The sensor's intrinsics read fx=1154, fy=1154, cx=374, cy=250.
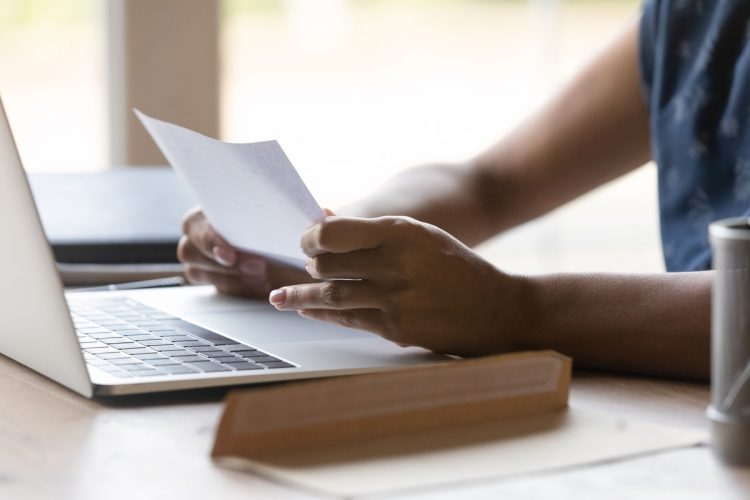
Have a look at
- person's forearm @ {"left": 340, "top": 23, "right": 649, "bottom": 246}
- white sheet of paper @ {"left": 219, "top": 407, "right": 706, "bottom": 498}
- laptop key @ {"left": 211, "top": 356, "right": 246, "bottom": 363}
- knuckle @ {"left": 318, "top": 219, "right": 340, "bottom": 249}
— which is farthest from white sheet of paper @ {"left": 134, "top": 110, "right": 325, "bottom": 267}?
person's forearm @ {"left": 340, "top": 23, "right": 649, "bottom": 246}

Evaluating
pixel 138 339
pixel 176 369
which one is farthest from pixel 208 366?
pixel 138 339

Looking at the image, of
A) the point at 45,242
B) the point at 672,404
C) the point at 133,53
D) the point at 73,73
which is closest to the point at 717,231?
the point at 672,404

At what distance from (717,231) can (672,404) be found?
0.68ft

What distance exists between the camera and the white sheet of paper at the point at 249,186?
0.85 metres

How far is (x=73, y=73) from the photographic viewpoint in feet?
11.3

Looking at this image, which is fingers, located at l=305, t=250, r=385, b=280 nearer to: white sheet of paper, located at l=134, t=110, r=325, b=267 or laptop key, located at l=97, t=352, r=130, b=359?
white sheet of paper, located at l=134, t=110, r=325, b=267

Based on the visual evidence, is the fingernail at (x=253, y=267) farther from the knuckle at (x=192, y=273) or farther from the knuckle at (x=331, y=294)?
the knuckle at (x=331, y=294)

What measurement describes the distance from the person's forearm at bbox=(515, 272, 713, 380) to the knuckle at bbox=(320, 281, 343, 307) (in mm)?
145

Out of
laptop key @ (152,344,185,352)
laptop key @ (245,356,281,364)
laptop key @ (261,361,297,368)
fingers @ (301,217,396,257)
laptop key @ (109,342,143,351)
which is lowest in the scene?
laptop key @ (109,342,143,351)

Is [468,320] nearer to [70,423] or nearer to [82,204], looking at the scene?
[70,423]

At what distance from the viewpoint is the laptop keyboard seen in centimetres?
84

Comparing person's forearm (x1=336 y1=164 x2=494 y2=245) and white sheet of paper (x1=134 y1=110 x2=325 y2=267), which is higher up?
white sheet of paper (x1=134 y1=110 x2=325 y2=267)

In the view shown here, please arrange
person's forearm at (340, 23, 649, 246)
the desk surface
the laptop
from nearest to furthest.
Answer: the desk surface, the laptop, person's forearm at (340, 23, 649, 246)

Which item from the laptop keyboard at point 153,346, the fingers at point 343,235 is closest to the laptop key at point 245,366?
the laptop keyboard at point 153,346
